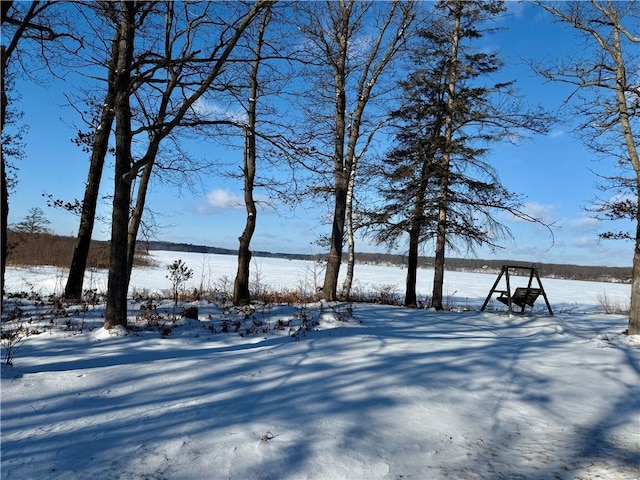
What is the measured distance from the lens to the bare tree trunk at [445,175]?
1258 cm

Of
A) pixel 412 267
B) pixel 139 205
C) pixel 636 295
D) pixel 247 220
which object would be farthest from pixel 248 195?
pixel 636 295

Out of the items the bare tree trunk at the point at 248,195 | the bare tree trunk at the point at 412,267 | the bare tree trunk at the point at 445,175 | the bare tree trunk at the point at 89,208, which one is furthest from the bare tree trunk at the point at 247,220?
the bare tree trunk at the point at 412,267

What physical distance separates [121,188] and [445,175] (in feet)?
30.7

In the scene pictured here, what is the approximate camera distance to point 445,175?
12625 millimetres

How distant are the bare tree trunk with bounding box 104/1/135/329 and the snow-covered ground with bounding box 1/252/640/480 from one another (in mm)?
498

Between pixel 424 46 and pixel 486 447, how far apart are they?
13.1 meters

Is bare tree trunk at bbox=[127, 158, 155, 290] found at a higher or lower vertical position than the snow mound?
higher

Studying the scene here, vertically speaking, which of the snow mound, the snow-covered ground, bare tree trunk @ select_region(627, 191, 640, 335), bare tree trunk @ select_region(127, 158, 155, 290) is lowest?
the snow-covered ground

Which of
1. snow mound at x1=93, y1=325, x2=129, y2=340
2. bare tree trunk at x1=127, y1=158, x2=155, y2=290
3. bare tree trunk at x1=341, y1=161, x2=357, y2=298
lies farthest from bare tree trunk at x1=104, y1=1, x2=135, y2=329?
bare tree trunk at x1=341, y1=161, x2=357, y2=298

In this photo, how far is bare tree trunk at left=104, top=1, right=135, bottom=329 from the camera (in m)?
6.30

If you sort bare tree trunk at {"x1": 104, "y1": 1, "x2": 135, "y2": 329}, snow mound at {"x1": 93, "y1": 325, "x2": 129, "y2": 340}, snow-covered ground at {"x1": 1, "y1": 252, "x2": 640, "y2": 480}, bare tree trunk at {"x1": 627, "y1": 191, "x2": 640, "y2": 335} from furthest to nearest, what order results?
bare tree trunk at {"x1": 627, "y1": 191, "x2": 640, "y2": 335}, bare tree trunk at {"x1": 104, "y1": 1, "x2": 135, "y2": 329}, snow mound at {"x1": 93, "y1": 325, "x2": 129, "y2": 340}, snow-covered ground at {"x1": 1, "y1": 252, "x2": 640, "y2": 480}

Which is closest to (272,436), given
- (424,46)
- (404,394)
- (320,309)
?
(404,394)

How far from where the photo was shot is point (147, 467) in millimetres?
2693

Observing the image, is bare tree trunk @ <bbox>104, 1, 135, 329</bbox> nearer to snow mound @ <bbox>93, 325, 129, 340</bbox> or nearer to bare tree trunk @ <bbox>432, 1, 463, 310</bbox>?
snow mound @ <bbox>93, 325, 129, 340</bbox>
